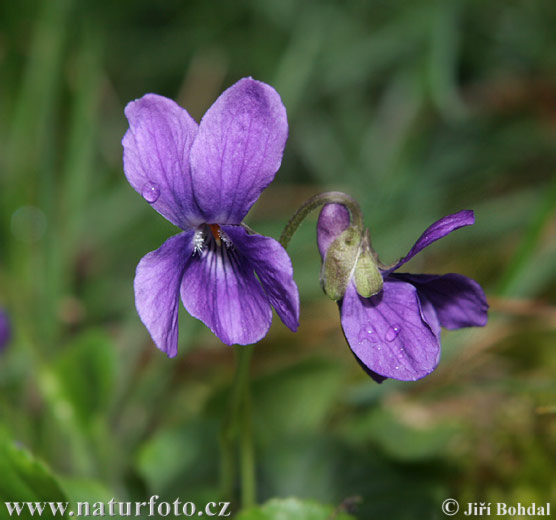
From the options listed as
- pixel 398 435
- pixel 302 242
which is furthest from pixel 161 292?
pixel 302 242

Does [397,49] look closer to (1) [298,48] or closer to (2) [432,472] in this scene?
(1) [298,48]

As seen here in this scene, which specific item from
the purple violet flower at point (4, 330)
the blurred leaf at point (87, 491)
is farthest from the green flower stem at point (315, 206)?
the purple violet flower at point (4, 330)

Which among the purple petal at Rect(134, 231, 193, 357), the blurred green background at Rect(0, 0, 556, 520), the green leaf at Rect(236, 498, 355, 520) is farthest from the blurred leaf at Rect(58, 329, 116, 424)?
the purple petal at Rect(134, 231, 193, 357)

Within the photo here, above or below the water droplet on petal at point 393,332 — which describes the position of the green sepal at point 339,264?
above

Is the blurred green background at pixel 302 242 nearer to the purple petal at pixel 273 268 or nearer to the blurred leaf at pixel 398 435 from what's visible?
the blurred leaf at pixel 398 435

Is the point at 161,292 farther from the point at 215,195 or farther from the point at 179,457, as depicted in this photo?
the point at 179,457

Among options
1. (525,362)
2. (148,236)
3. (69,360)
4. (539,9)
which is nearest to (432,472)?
(525,362)

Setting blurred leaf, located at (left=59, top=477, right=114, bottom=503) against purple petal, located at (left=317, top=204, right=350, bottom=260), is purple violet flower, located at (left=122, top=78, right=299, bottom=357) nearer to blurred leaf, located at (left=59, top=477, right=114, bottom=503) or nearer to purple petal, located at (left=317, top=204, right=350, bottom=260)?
purple petal, located at (left=317, top=204, right=350, bottom=260)
